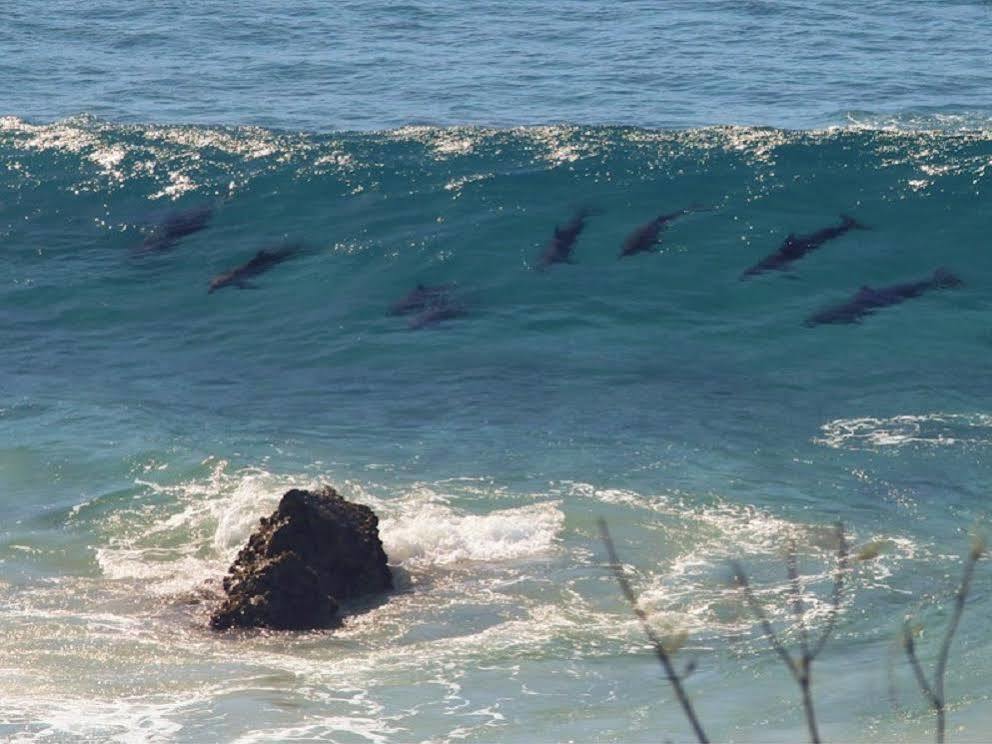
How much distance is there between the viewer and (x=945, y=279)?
22859 millimetres

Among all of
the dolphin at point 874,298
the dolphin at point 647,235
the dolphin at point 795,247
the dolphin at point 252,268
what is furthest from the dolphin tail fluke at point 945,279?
the dolphin at point 252,268

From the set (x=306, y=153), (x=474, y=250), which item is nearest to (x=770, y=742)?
(x=474, y=250)

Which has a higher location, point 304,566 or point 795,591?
point 795,591

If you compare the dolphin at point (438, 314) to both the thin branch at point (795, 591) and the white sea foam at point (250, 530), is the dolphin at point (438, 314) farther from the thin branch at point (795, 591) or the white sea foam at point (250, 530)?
the thin branch at point (795, 591)

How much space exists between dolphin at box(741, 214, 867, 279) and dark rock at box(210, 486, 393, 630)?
10.2 metres

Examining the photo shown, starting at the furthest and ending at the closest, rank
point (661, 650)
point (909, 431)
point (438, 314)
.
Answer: point (438, 314), point (909, 431), point (661, 650)

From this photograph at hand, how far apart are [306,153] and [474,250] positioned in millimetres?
5276

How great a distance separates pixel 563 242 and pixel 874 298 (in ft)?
15.5

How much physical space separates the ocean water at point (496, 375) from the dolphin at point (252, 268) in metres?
0.43

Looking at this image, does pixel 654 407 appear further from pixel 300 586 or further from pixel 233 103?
pixel 233 103

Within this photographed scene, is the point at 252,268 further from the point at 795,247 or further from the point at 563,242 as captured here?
the point at 795,247

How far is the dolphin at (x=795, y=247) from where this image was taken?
913 inches

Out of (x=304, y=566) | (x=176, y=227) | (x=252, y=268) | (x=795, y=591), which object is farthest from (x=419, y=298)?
(x=795, y=591)

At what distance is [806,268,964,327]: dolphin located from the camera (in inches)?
849
